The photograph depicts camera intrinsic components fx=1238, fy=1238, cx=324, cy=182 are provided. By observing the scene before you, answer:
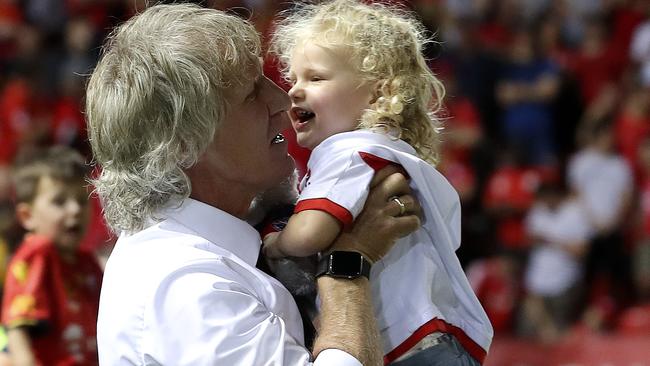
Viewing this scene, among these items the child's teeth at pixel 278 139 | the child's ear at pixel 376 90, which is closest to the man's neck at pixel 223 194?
the child's teeth at pixel 278 139

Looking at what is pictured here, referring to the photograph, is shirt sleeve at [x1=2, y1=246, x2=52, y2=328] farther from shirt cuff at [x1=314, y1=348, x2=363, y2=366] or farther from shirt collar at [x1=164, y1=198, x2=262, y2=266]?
shirt cuff at [x1=314, y1=348, x2=363, y2=366]

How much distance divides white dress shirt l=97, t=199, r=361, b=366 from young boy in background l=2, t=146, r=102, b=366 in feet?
4.74

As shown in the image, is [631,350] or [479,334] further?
[631,350]

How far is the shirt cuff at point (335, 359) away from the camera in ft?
6.57

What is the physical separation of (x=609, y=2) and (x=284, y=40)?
5.77 m

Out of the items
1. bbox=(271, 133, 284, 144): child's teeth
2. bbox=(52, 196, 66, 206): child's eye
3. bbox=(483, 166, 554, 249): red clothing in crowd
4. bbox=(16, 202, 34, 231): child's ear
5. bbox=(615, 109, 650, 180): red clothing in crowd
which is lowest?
bbox=(483, 166, 554, 249): red clothing in crowd

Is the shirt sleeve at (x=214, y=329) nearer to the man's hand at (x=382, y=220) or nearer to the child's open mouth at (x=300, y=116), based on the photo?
the man's hand at (x=382, y=220)

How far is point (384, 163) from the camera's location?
2289mm

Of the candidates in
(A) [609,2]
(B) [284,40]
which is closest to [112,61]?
(B) [284,40]

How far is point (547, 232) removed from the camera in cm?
698

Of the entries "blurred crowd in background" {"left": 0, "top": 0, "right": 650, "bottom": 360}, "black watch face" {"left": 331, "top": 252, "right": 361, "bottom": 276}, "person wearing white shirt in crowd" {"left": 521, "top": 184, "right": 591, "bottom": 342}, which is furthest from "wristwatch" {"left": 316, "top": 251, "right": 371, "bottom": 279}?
"person wearing white shirt in crowd" {"left": 521, "top": 184, "right": 591, "bottom": 342}

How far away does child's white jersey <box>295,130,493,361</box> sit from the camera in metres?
2.24

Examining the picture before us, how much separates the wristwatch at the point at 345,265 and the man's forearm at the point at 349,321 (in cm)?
1

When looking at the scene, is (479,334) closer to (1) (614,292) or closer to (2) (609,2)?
(1) (614,292)
